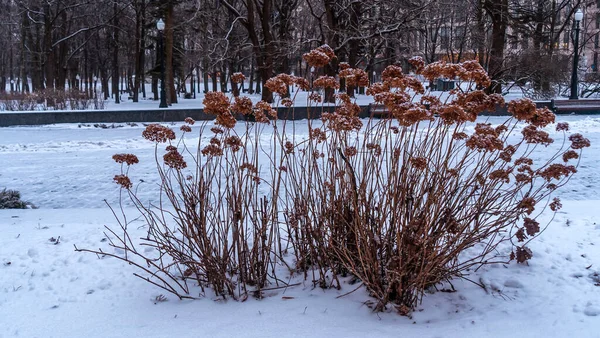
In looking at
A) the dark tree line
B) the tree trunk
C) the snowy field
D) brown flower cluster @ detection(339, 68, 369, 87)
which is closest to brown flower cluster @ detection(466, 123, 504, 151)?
brown flower cluster @ detection(339, 68, 369, 87)

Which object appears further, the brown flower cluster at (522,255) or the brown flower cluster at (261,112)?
the brown flower cluster at (522,255)

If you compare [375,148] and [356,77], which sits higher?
[356,77]

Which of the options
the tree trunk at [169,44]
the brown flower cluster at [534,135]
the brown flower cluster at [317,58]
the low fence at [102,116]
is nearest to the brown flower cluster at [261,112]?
the brown flower cluster at [317,58]

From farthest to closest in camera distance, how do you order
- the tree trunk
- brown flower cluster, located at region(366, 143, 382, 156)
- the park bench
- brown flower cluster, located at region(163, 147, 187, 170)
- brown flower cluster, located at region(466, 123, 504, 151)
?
the tree trunk
the park bench
brown flower cluster, located at region(366, 143, 382, 156)
brown flower cluster, located at region(163, 147, 187, 170)
brown flower cluster, located at region(466, 123, 504, 151)

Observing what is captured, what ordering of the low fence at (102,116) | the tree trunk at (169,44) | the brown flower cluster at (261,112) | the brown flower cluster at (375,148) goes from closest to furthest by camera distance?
the brown flower cluster at (261,112)
the brown flower cluster at (375,148)
the low fence at (102,116)
the tree trunk at (169,44)

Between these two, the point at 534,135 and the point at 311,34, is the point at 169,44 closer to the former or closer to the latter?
the point at 311,34

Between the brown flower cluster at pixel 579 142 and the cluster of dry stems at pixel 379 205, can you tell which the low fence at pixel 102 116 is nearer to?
the cluster of dry stems at pixel 379 205

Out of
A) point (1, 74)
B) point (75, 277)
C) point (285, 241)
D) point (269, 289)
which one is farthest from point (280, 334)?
point (1, 74)

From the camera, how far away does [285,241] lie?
448cm

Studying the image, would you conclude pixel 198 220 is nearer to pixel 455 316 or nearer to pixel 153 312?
pixel 153 312

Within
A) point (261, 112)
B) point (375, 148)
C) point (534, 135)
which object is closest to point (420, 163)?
point (375, 148)

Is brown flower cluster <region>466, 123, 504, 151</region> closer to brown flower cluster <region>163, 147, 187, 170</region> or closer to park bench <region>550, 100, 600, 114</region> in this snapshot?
brown flower cluster <region>163, 147, 187, 170</region>

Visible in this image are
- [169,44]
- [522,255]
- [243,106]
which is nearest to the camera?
[243,106]

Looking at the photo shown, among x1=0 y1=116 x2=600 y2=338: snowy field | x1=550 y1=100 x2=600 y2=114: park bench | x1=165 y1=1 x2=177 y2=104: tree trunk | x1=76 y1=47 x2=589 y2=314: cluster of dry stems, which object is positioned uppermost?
x1=165 y1=1 x2=177 y2=104: tree trunk
